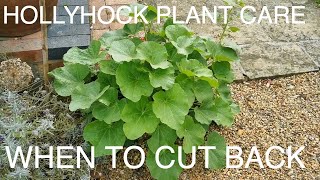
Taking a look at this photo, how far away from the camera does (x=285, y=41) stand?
3414 mm

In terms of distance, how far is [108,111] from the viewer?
93.4 inches

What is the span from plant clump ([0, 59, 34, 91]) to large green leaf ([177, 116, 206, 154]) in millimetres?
861

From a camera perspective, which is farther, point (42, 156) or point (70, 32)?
point (70, 32)

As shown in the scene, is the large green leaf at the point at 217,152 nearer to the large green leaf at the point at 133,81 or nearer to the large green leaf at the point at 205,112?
the large green leaf at the point at 205,112

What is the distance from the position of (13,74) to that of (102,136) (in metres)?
0.61

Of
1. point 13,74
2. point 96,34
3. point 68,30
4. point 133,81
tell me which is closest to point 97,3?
point 96,34

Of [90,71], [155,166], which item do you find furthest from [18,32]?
[155,166]

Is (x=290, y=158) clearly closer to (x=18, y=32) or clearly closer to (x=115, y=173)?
(x=115, y=173)

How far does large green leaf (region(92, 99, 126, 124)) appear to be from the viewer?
2336 millimetres

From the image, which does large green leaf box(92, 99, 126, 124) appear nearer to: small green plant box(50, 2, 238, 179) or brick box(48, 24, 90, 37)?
small green plant box(50, 2, 238, 179)

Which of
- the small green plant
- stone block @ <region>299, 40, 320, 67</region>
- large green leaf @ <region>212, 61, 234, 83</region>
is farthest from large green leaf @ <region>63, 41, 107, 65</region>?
stone block @ <region>299, 40, 320, 67</region>

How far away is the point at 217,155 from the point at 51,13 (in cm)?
125

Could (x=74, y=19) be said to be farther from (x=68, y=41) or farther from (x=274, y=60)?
(x=274, y=60)

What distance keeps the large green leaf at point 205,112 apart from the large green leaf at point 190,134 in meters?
0.03
